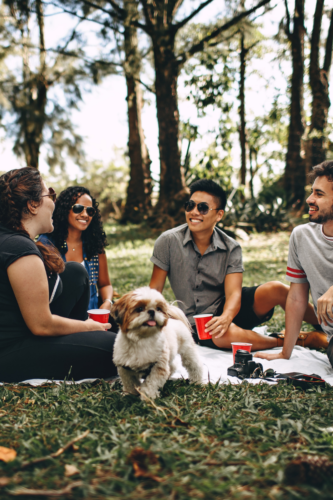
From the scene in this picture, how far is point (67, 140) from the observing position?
50.2ft

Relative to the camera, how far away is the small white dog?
8.07ft

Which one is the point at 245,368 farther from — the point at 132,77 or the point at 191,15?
the point at 132,77

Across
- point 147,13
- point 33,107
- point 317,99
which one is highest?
point 147,13

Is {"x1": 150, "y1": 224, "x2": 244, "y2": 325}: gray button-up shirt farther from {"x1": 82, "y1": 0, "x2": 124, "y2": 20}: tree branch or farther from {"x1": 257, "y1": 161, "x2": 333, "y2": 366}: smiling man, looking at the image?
{"x1": 82, "y1": 0, "x2": 124, "y2": 20}: tree branch

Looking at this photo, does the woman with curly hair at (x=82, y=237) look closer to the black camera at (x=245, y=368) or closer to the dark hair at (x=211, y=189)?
the dark hair at (x=211, y=189)

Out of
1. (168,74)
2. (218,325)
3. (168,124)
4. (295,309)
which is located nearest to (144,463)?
(218,325)

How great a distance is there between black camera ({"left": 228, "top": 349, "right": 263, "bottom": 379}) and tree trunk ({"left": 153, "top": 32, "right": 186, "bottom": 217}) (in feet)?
30.7

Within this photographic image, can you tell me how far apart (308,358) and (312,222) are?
1.30 meters

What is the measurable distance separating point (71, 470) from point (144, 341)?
38.0 inches

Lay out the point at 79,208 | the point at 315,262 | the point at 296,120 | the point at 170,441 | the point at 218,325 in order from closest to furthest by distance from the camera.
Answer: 1. the point at 170,441
2. the point at 315,262
3. the point at 218,325
4. the point at 79,208
5. the point at 296,120

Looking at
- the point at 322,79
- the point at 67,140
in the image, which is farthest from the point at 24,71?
the point at 322,79

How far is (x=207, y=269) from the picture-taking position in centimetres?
407

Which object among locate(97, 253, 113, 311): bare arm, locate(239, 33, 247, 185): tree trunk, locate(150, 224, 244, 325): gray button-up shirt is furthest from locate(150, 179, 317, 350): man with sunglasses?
locate(239, 33, 247, 185): tree trunk

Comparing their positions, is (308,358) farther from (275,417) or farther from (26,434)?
(26,434)
